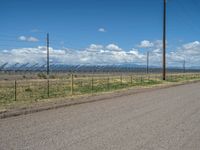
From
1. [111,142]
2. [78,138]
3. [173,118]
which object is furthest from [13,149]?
[173,118]

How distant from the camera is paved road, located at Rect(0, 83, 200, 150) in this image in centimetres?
742

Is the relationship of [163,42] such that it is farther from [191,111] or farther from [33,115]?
[33,115]

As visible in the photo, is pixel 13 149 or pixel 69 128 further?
pixel 69 128

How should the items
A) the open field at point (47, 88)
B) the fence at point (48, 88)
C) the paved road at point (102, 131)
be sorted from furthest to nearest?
the fence at point (48, 88), the open field at point (47, 88), the paved road at point (102, 131)

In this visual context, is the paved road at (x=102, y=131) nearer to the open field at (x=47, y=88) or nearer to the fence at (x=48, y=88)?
the open field at (x=47, y=88)

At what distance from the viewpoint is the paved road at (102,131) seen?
7.42 meters

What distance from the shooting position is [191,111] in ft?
44.4

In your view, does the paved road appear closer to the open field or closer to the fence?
the open field

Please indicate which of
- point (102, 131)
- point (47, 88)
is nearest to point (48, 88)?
point (47, 88)

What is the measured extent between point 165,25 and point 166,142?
33.8 metres

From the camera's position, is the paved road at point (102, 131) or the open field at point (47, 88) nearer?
the paved road at point (102, 131)

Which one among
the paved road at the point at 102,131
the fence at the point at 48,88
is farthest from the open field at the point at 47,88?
the paved road at the point at 102,131

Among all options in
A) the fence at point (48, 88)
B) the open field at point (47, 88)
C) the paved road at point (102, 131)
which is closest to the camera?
the paved road at point (102, 131)

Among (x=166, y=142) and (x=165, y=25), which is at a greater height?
(x=165, y=25)
